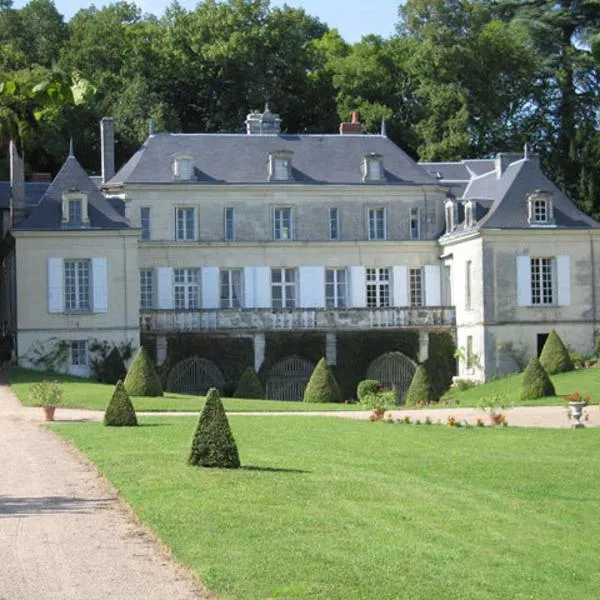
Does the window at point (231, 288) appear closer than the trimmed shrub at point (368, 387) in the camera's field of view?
No

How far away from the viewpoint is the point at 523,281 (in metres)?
42.3

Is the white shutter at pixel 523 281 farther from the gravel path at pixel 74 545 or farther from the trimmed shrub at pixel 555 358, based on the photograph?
the gravel path at pixel 74 545

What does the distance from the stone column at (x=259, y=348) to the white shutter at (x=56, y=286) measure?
231 inches

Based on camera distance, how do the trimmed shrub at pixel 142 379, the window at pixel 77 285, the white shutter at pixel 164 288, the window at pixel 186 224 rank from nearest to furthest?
the trimmed shrub at pixel 142 379, the window at pixel 77 285, the white shutter at pixel 164 288, the window at pixel 186 224

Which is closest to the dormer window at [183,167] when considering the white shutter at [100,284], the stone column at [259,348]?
the white shutter at [100,284]

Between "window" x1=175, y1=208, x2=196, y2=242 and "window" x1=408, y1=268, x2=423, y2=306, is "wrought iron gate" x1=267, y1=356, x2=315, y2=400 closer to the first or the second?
"window" x1=408, y1=268, x2=423, y2=306

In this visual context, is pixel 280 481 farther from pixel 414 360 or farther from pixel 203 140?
pixel 203 140

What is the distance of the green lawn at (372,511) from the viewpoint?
1076 cm

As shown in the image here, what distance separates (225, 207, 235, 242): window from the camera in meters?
44.3

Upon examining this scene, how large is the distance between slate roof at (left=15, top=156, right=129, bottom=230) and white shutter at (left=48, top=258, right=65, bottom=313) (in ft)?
3.47

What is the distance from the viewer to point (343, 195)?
44.9m

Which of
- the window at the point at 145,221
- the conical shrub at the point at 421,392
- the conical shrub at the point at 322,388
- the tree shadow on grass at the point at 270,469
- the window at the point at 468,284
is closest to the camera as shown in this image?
the tree shadow on grass at the point at 270,469

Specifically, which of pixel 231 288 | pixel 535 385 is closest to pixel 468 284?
pixel 231 288

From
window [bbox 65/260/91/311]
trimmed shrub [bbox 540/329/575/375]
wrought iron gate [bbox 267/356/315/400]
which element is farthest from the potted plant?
wrought iron gate [bbox 267/356/315/400]
